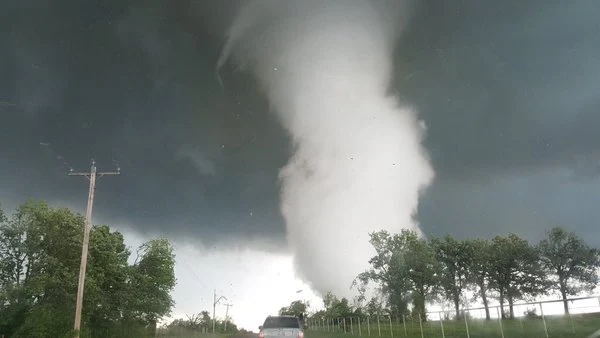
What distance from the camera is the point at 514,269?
8331cm

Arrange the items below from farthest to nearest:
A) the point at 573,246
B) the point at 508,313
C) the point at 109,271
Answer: the point at 573,246 < the point at 109,271 < the point at 508,313

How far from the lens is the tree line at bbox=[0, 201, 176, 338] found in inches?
1679

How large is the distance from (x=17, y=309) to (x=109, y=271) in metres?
13.9

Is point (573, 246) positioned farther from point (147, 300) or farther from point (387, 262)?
point (147, 300)

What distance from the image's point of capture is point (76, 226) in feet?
164

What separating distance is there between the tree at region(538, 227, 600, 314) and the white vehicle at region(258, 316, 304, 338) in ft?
226

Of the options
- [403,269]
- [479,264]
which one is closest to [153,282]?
[403,269]

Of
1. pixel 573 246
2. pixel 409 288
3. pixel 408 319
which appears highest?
pixel 573 246

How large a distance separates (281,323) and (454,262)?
77464mm

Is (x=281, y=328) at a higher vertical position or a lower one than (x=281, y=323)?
lower

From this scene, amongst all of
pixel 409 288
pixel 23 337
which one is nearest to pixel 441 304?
pixel 409 288

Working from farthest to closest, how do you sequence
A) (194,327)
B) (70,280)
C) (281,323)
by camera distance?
(194,327) → (70,280) → (281,323)

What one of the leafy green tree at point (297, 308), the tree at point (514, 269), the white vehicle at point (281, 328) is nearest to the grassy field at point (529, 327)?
the white vehicle at point (281, 328)

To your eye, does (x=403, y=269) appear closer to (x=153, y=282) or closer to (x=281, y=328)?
(x=153, y=282)
